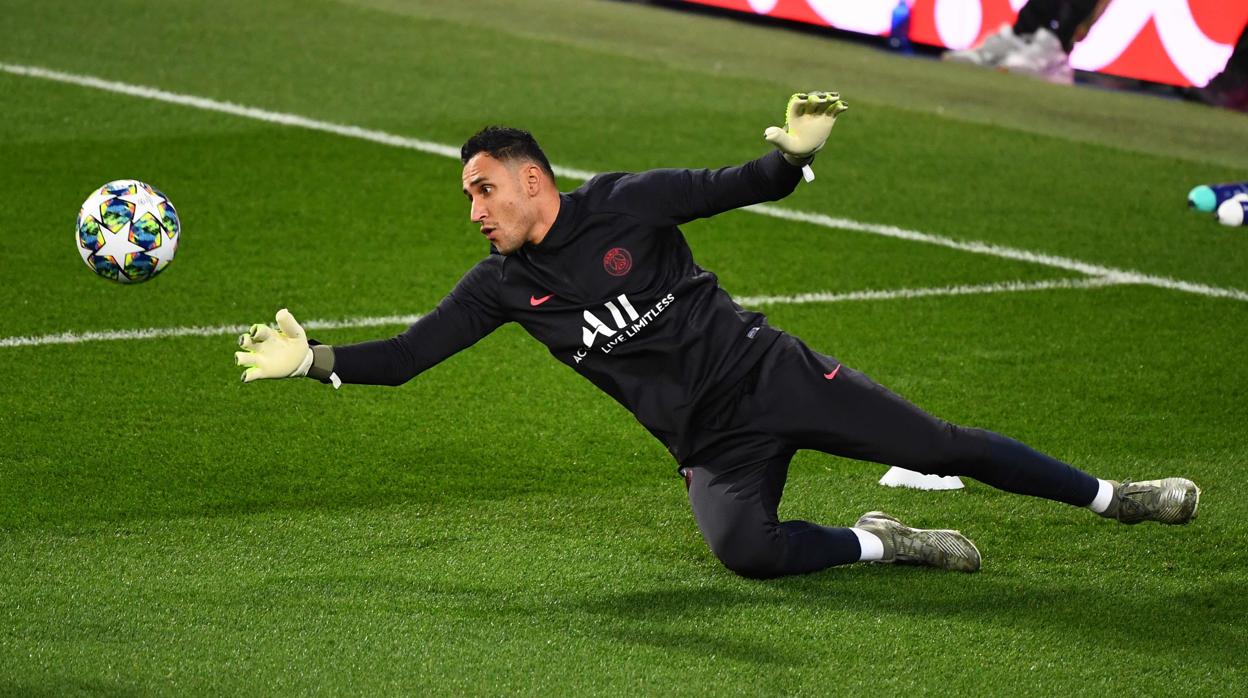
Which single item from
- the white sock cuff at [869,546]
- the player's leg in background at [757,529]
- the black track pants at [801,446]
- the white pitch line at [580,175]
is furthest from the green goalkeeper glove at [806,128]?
the white pitch line at [580,175]

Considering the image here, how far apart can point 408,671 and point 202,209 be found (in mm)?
5564

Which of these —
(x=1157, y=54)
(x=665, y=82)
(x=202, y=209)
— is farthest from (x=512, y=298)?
(x=1157, y=54)

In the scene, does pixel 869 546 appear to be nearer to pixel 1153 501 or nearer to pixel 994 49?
pixel 1153 501

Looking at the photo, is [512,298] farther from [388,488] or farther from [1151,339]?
[1151,339]

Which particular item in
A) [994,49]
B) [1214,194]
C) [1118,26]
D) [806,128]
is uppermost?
[806,128]

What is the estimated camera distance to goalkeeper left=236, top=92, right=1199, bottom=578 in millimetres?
5473

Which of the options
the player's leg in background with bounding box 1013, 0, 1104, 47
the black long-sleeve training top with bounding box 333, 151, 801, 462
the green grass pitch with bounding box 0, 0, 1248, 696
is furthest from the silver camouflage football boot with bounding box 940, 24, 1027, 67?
the black long-sleeve training top with bounding box 333, 151, 801, 462

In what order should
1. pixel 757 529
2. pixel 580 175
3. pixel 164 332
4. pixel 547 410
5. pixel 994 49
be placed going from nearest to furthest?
pixel 757 529 → pixel 547 410 → pixel 164 332 → pixel 580 175 → pixel 994 49

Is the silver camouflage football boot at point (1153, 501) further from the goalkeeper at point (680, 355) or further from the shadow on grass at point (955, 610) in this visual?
the shadow on grass at point (955, 610)

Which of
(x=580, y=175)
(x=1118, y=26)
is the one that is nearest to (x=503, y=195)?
(x=580, y=175)

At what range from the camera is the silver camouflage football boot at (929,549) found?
576 cm

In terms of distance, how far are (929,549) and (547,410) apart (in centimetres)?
215

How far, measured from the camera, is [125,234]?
6727 millimetres

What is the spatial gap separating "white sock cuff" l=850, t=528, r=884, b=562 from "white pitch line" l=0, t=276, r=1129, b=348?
309cm
